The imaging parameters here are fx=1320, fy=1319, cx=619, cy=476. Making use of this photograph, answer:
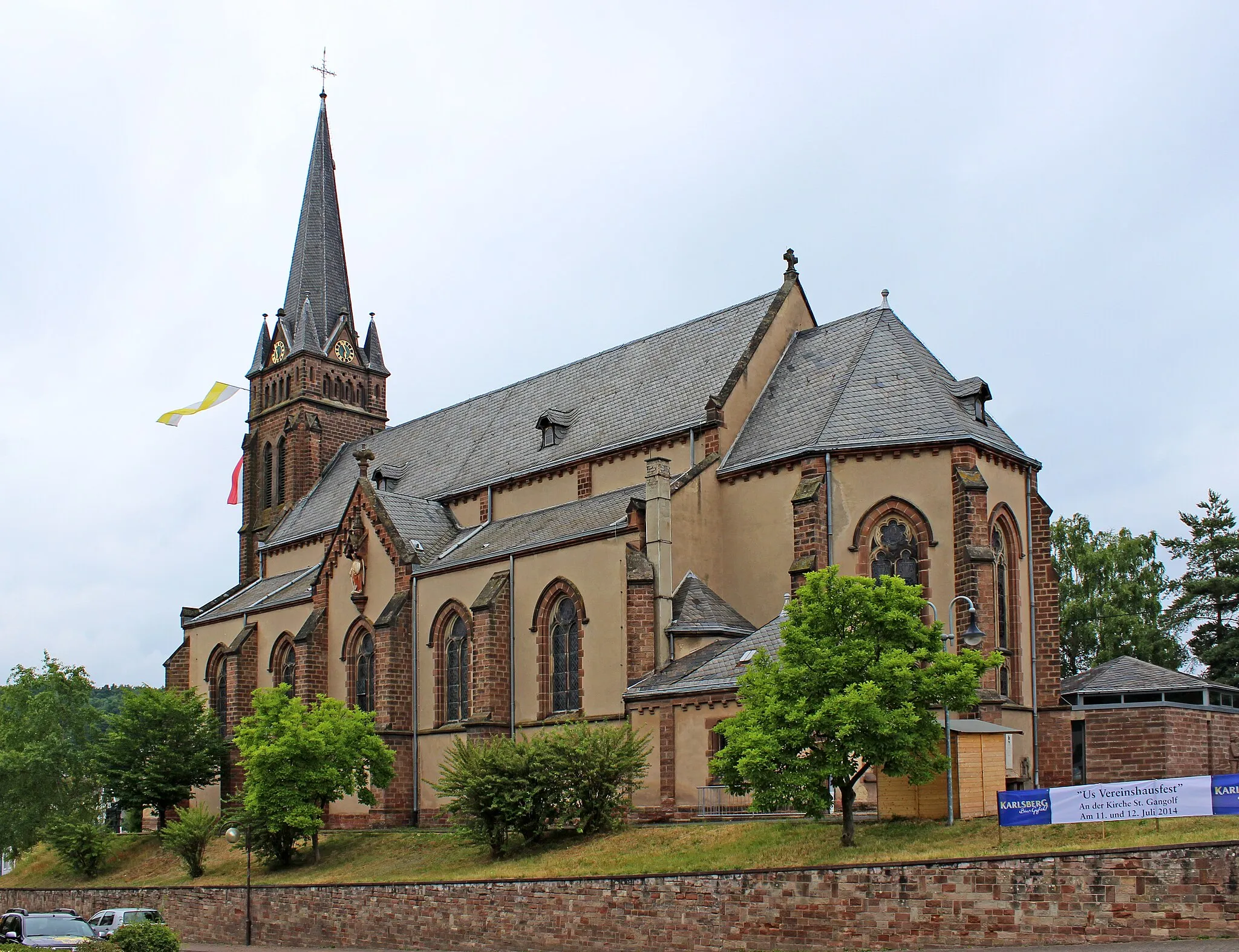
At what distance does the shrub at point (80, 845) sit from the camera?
167 feet

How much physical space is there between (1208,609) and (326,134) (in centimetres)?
5065

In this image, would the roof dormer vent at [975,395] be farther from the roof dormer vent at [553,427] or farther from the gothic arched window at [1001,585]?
the roof dormer vent at [553,427]

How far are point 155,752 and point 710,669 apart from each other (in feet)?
89.0

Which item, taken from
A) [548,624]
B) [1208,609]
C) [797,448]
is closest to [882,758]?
[797,448]

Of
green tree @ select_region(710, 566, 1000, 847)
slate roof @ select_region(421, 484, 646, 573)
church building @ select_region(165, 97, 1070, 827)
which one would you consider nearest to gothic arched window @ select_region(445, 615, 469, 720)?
church building @ select_region(165, 97, 1070, 827)

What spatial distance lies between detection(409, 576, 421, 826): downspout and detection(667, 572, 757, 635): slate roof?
457 inches

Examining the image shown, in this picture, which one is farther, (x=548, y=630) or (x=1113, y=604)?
(x=1113, y=604)

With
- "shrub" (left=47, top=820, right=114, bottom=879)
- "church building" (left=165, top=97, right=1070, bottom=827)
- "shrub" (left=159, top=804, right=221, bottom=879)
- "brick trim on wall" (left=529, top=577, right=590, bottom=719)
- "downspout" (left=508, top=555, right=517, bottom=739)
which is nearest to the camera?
"church building" (left=165, top=97, right=1070, bottom=827)

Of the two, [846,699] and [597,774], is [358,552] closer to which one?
[597,774]

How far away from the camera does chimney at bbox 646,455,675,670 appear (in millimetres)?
38125

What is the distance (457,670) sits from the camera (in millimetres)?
45219

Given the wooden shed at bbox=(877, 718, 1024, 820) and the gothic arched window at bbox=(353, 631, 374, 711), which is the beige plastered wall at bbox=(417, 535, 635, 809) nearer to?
the gothic arched window at bbox=(353, 631, 374, 711)

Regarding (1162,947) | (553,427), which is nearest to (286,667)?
(553,427)

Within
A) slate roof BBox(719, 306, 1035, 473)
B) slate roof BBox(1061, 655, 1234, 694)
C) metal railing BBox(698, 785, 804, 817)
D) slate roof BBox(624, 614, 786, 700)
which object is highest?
slate roof BBox(719, 306, 1035, 473)
